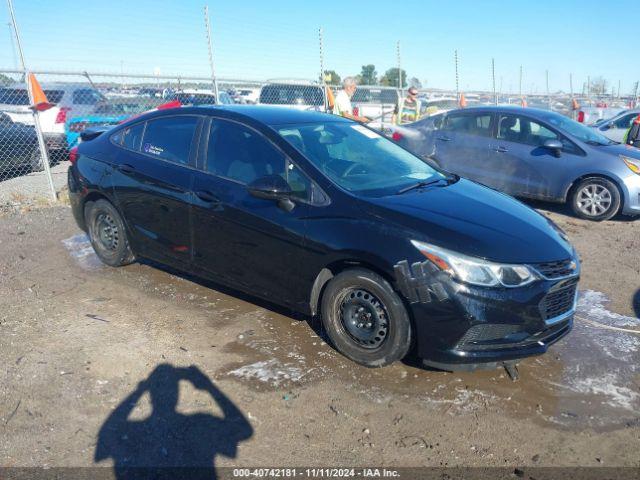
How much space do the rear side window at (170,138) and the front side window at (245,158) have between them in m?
0.27

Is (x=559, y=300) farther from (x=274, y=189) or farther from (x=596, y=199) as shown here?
(x=596, y=199)

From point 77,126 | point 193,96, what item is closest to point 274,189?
point 77,126

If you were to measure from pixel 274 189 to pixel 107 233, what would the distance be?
255cm

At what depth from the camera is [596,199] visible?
7.73 m

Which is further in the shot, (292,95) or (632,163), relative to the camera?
(292,95)

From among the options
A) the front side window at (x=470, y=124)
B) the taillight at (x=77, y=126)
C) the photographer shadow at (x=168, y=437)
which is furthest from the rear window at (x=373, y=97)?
the photographer shadow at (x=168, y=437)

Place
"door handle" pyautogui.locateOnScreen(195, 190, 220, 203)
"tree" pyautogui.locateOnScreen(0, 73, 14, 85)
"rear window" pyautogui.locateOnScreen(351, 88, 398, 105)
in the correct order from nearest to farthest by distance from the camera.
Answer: "door handle" pyautogui.locateOnScreen(195, 190, 220, 203), "tree" pyautogui.locateOnScreen(0, 73, 14, 85), "rear window" pyautogui.locateOnScreen(351, 88, 398, 105)

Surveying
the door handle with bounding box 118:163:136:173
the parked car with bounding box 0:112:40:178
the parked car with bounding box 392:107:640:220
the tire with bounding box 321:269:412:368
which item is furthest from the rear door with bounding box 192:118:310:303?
the parked car with bounding box 0:112:40:178

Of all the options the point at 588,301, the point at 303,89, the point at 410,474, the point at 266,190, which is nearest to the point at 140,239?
the point at 266,190

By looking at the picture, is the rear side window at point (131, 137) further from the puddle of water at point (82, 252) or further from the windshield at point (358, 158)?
the windshield at point (358, 158)

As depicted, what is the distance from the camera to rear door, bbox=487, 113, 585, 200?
7879 millimetres

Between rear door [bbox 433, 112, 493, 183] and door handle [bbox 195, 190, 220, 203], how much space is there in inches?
210

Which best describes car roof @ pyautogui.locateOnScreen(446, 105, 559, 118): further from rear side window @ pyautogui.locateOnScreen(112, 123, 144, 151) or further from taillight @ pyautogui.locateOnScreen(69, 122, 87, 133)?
taillight @ pyautogui.locateOnScreen(69, 122, 87, 133)

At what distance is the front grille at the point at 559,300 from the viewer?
3.34 meters
